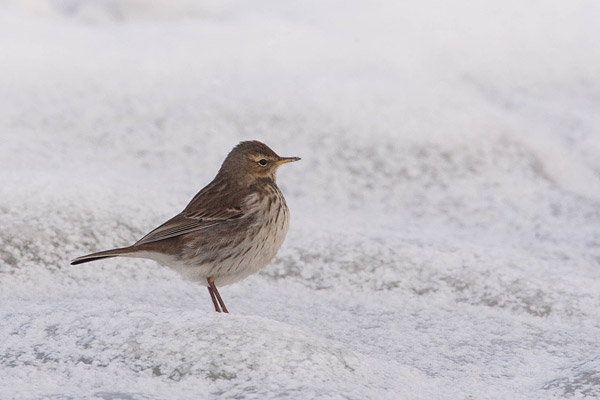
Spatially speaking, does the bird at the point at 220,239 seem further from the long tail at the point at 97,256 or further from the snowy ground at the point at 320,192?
the snowy ground at the point at 320,192

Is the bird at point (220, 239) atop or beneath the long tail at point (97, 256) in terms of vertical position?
atop

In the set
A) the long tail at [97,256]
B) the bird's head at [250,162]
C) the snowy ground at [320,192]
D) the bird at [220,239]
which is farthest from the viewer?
the bird's head at [250,162]

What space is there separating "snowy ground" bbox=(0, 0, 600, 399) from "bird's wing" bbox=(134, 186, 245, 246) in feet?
1.38

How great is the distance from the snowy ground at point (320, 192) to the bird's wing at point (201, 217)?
0.42 metres

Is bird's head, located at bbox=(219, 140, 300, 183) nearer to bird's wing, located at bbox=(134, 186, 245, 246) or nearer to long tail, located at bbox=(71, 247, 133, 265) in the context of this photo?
bird's wing, located at bbox=(134, 186, 245, 246)

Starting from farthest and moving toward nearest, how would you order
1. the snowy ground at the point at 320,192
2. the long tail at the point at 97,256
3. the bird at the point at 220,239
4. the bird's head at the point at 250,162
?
the bird's head at the point at 250,162 < the bird at the point at 220,239 < the long tail at the point at 97,256 < the snowy ground at the point at 320,192

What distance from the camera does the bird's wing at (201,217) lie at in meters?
4.88

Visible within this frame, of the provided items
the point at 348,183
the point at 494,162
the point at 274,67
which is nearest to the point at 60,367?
the point at 348,183

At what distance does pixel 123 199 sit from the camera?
5820mm

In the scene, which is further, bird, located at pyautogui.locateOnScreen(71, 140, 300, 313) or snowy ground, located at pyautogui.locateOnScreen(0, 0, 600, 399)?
bird, located at pyautogui.locateOnScreen(71, 140, 300, 313)

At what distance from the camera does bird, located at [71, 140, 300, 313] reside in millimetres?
4832

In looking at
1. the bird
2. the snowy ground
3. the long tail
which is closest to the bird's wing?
the bird

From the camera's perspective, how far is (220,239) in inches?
193

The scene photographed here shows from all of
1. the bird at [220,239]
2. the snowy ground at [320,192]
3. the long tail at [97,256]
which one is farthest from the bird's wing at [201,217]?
the snowy ground at [320,192]
